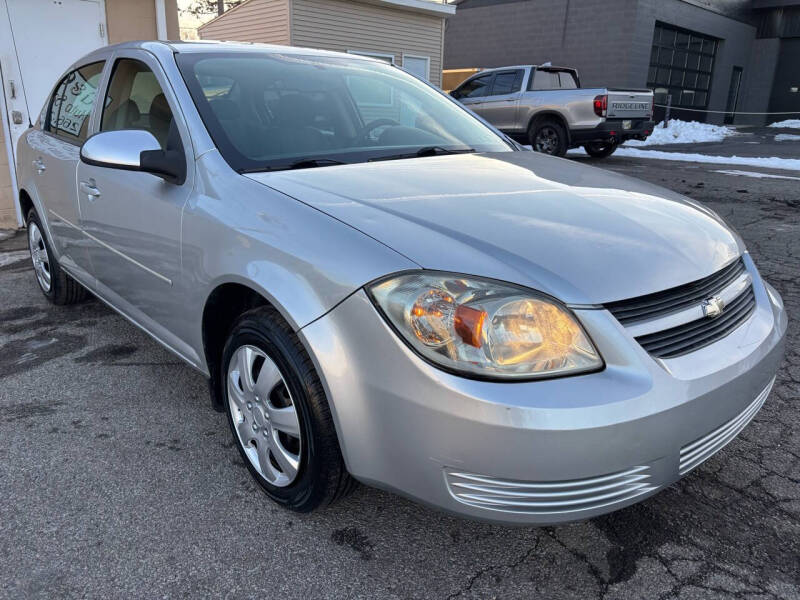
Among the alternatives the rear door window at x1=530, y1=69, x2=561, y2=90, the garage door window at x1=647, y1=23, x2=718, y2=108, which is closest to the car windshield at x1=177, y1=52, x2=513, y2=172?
the rear door window at x1=530, y1=69, x2=561, y2=90

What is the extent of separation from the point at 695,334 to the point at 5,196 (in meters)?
7.49

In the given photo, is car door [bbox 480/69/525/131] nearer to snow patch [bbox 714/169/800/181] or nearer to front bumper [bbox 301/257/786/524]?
snow patch [bbox 714/169/800/181]

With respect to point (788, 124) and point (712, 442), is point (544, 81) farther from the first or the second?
point (788, 124)

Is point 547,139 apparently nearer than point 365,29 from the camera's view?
Yes

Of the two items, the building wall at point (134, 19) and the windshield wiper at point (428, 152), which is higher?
the building wall at point (134, 19)

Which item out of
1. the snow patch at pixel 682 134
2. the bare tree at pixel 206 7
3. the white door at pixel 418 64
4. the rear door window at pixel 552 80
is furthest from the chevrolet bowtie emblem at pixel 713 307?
the bare tree at pixel 206 7

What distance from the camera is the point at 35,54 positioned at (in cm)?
701

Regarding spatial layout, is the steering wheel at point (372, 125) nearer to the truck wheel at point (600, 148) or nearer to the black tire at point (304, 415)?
the black tire at point (304, 415)

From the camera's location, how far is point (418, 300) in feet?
5.57

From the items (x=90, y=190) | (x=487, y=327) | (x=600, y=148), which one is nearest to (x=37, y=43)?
(x=90, y=190)

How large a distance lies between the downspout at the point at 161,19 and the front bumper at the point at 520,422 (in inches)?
289

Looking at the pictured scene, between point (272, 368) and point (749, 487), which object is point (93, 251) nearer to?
point (272, 368)

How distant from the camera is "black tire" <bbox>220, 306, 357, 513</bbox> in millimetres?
1897

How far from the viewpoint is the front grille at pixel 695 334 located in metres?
1.77
